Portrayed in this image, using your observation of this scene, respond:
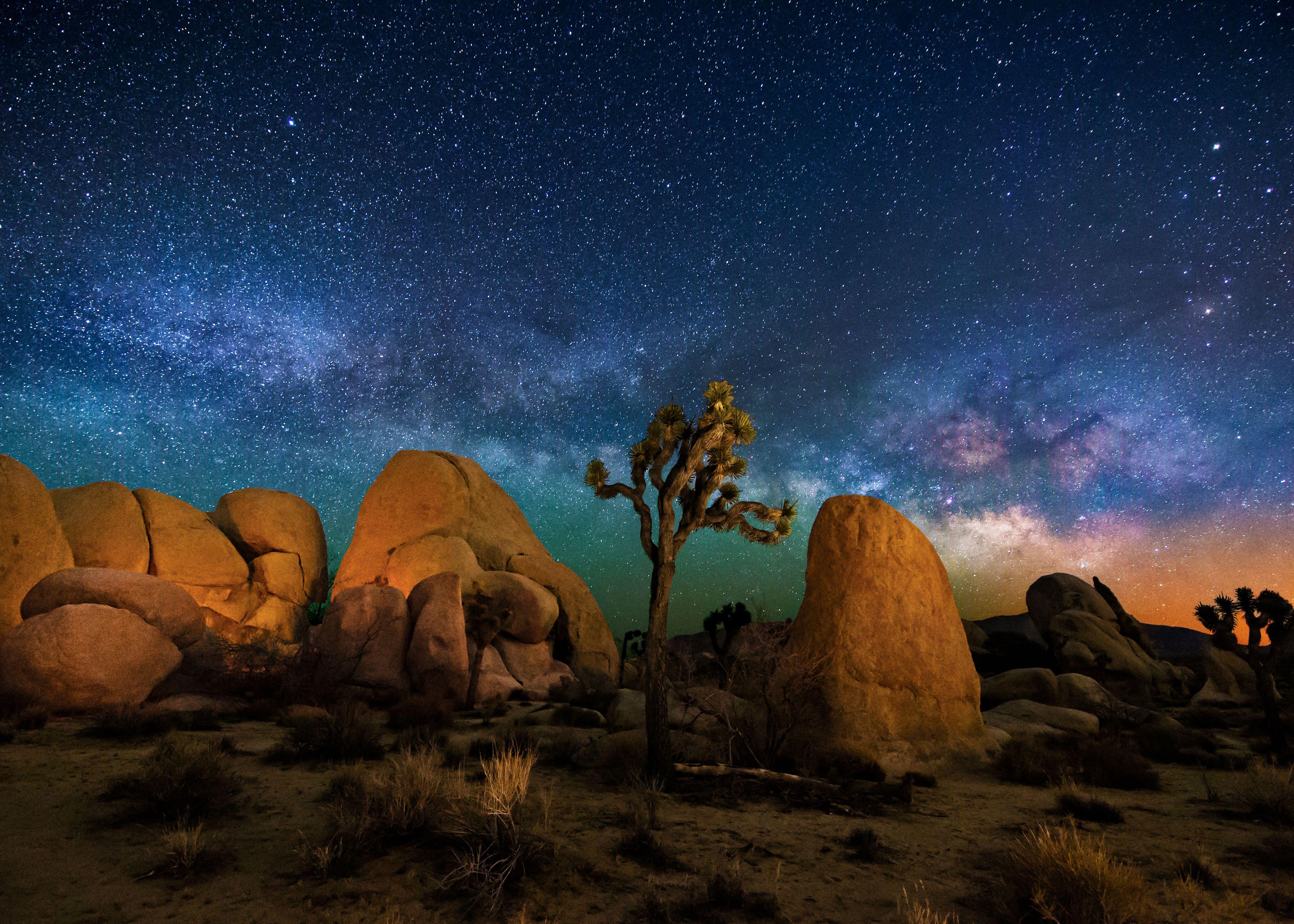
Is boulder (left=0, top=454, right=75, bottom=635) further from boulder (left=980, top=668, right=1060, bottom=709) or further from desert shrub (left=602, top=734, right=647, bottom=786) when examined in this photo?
boulder (left=980, top=668, right=1060, bottom=709)

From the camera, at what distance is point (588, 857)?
5.69m

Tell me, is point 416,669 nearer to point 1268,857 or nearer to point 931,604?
point 931,604

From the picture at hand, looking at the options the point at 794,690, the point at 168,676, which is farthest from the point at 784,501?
the point at 168,676

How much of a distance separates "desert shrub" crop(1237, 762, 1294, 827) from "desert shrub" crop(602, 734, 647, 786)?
817 cm

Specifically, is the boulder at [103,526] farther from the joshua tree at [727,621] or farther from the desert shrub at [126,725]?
the joshua tree at [727,621]

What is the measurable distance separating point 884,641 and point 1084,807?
385 cm

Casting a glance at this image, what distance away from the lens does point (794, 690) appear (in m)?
10.2

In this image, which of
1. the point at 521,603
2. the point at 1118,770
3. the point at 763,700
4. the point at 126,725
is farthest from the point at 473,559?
the point at 1118,770

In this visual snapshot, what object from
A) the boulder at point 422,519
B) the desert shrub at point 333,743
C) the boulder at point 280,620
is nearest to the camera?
the desert shrub at point 333,743

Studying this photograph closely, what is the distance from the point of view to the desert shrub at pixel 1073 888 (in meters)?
4.28

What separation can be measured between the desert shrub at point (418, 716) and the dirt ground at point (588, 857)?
16.0 ft

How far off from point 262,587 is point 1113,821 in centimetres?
2884

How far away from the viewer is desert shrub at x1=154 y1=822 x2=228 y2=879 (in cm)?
488

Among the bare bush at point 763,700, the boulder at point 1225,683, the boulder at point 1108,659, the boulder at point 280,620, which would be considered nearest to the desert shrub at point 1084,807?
the bare bush at point 763,700
